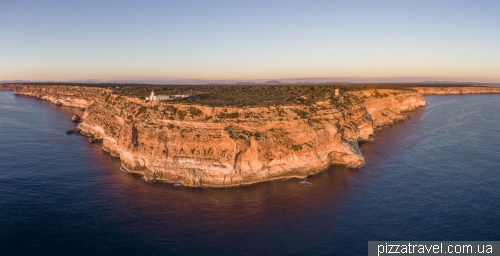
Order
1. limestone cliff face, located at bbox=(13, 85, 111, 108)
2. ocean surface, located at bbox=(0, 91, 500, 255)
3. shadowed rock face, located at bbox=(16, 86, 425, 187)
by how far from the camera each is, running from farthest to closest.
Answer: limestone cliff face, located at bbox=(13, 85, 111, 108)
shadowed rock face, located at bbox=(16, 86, 425, 187)
ocean surface, located at bbox=(0, 91, 500, 255)

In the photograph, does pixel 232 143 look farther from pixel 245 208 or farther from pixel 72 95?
pixel 72 95

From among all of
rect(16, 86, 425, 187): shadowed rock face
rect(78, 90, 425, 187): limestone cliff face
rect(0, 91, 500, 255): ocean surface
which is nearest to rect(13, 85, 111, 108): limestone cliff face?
rect(0, 91, 500, 255): ocean surface

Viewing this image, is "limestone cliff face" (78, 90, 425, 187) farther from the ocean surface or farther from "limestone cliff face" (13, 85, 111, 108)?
"limestone cliff face" (13, 85, 111, 108)

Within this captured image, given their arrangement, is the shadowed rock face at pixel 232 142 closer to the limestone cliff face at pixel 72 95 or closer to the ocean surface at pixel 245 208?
the ocean surface at pixel 245 208

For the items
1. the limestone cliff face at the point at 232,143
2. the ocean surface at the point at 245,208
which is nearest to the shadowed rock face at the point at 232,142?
the limestone cliff face at the point at 232,143

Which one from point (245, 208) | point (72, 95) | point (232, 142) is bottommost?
point (245, 208)

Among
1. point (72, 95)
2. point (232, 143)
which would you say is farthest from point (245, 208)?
point (72, 95)
